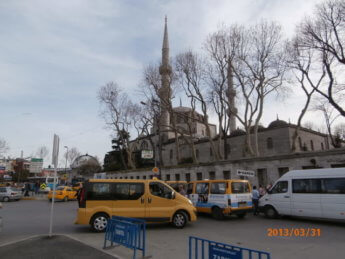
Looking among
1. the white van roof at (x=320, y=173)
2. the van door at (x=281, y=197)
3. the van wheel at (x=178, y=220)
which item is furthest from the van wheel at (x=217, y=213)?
the white van roof at (x=320, y=173)

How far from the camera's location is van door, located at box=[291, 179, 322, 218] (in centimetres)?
1162

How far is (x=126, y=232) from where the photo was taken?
252 inches

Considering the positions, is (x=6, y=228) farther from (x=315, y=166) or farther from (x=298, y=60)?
(x=298, y=60)

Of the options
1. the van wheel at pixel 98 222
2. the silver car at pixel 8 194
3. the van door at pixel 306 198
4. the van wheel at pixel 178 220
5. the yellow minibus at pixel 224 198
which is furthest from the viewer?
the silver car at pixel 8 194

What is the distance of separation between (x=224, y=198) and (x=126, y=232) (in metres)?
7.36

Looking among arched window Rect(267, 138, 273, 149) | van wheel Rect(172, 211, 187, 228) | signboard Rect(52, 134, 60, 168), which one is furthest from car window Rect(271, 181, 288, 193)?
arched window Rect(267, 138, 273, 149)

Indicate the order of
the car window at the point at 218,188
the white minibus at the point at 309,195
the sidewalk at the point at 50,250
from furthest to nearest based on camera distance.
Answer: the car window at the point at 218,188
the white minibus at the point at 309,195
the sidewalk at the point at 50,250

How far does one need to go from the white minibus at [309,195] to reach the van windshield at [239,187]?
1.36 meters

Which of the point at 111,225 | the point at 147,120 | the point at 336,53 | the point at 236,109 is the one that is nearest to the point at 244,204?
the point at 111,225

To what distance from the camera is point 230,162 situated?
79.5 feet

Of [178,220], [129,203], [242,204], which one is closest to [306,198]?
[242,204]

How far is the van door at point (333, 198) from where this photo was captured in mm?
10852

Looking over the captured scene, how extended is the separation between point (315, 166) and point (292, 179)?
670 cm

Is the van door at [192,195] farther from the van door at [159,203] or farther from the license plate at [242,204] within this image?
the van door at [159,203]
